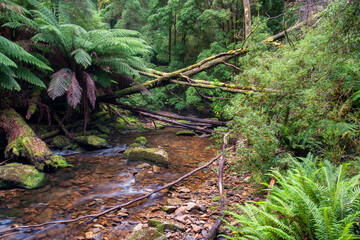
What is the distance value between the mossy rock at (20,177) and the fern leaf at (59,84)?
5.60 feet

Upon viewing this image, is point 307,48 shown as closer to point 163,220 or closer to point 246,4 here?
point 163,220

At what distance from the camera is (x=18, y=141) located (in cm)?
398

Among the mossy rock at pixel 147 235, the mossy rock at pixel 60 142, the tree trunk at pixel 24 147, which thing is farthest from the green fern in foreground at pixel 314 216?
the mossy rock at pixel 60 142

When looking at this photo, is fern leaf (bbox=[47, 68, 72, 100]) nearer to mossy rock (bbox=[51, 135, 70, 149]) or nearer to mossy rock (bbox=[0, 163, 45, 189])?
mossy rock (bbox=[51, 135, 70, 149])

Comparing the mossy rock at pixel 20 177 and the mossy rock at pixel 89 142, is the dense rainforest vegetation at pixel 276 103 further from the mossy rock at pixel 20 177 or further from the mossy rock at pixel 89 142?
the mossy rock at pixel 89 142

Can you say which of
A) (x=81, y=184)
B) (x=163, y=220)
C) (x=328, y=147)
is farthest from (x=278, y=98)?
(x=81, y=184)

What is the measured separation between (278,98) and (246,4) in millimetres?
4741

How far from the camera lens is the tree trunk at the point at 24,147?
3873 millimetres

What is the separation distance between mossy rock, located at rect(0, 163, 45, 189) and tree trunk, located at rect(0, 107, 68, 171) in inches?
13.4

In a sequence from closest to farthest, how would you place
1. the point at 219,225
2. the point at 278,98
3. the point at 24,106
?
the point at 219,225 < the point at 278,98 < the point at 24,106

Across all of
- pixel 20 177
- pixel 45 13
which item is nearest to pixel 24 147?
pixel 20 177

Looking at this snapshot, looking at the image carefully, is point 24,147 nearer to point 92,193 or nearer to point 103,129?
point 92,193

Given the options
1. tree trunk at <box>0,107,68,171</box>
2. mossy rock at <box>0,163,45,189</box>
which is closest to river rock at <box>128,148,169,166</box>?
tree trunk at <box>0,107,68,171</box>

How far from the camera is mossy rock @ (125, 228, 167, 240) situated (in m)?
2.10
